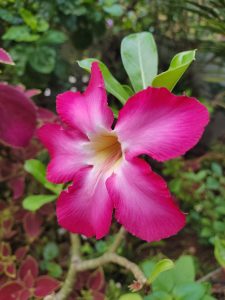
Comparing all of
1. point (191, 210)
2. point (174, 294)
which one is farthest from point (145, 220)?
point (191, 210)

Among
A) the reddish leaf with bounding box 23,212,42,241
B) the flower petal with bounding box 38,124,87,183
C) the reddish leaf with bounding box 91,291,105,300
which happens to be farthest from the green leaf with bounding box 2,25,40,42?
the reddish leaf with bounding box 91,291,105,300

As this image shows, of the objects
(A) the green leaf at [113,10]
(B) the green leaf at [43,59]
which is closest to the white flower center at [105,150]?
(B) the green leaf at [43,59]

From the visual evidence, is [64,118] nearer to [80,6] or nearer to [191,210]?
[191,210]

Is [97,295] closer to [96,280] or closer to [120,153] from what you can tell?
[96,280]

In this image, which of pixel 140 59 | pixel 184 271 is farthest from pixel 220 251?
pixel 140 59

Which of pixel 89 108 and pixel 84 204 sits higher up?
pixel 89 108

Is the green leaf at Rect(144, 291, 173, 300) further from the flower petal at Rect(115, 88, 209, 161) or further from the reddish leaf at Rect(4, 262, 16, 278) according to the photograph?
the reddish leaf at Rect(4, 262, 16, 278)
